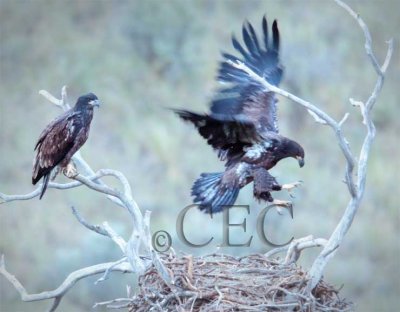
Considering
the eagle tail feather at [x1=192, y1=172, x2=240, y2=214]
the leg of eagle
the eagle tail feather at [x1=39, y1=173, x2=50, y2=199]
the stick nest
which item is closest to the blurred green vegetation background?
the eagle tail feather at [x1=192, y1=172, x2=240, y2=214]

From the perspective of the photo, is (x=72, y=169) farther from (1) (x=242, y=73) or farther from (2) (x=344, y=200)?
(2) (x=344, y=200)

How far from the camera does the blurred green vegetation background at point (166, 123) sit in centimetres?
1638

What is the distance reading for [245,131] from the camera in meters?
Answer: 9.15

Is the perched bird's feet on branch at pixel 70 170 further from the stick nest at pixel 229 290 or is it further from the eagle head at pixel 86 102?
the stick nest at pixel 229 290

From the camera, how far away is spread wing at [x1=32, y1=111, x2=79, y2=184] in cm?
883

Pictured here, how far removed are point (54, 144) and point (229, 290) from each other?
164cm

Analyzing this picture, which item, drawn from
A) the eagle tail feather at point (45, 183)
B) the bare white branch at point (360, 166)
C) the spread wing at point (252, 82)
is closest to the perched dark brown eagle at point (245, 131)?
the spread wing at point (252, 82)

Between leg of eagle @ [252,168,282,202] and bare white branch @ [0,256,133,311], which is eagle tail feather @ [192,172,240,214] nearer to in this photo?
leg of eagle @ [252,168,282,202]

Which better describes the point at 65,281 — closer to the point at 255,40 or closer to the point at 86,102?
the point at 86,102

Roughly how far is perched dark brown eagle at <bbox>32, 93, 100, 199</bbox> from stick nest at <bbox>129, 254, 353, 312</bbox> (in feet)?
3.62

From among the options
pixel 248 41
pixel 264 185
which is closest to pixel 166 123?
pixel 248 41

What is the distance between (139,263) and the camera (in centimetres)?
805

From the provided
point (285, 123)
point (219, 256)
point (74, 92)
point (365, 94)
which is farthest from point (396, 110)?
point (219, 256)

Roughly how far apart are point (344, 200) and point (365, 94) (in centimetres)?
248
